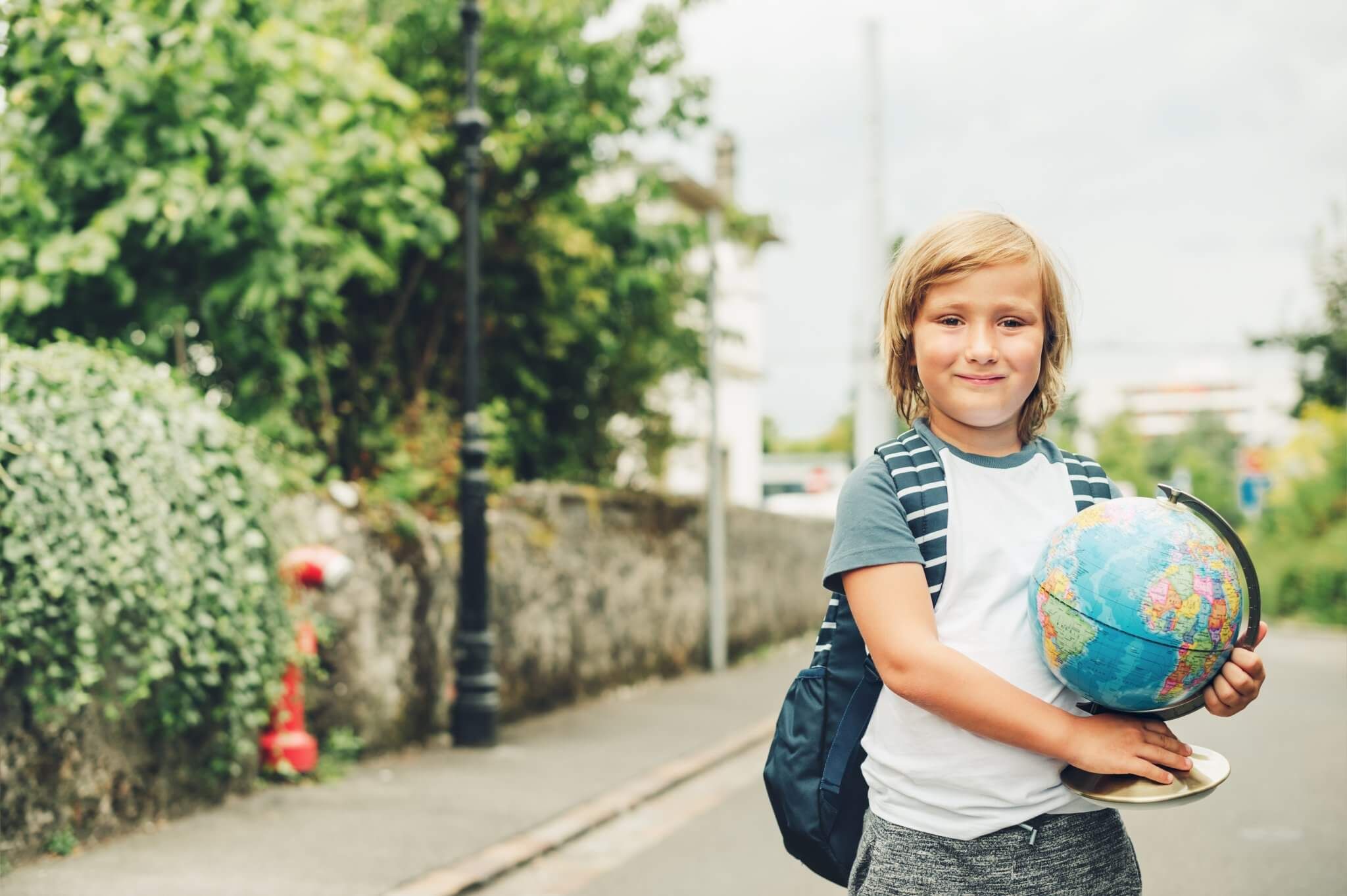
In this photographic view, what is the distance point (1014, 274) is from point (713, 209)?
1149cm

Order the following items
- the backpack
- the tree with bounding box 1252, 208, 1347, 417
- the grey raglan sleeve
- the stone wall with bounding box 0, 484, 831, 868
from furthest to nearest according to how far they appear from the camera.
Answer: the tree with bounding box 1252, 208, 1347, 417 → the stone wall with bounding box 0, 484, 831, 868 → the backpack → the grey raglan sleeve

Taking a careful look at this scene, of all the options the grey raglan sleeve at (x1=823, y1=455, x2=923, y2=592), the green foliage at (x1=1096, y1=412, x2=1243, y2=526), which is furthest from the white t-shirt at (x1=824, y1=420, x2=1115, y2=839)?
the green foliage at (x1=1096, y1=412, x2=1243, y2=526)

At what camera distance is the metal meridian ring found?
1.94m

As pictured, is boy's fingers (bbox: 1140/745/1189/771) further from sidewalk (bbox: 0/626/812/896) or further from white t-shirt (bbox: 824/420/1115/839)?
sidewalk (bbox: 0/626/812/896)

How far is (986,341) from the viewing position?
2.06 m

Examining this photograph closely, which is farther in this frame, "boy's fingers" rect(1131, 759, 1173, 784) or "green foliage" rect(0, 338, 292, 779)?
"green foliage" rect(0, 338, 292, 779)

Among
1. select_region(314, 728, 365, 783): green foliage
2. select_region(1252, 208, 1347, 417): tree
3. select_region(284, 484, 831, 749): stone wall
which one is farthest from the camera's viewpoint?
select_region(1252, 208, 1347, 417): tree

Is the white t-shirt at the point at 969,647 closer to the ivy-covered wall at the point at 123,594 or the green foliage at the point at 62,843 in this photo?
the ivy-covered wall at the point at 123,594

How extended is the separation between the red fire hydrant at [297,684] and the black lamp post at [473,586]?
136 cm

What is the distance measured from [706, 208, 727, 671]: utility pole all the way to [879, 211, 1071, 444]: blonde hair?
10.8 meters

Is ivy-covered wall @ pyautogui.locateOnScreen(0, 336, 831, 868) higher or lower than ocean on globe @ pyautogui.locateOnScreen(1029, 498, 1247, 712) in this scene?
lower

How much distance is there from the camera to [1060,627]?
1902 millimetres

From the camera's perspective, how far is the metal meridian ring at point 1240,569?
76.5 inches

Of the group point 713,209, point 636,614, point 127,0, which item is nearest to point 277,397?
point 127,0
